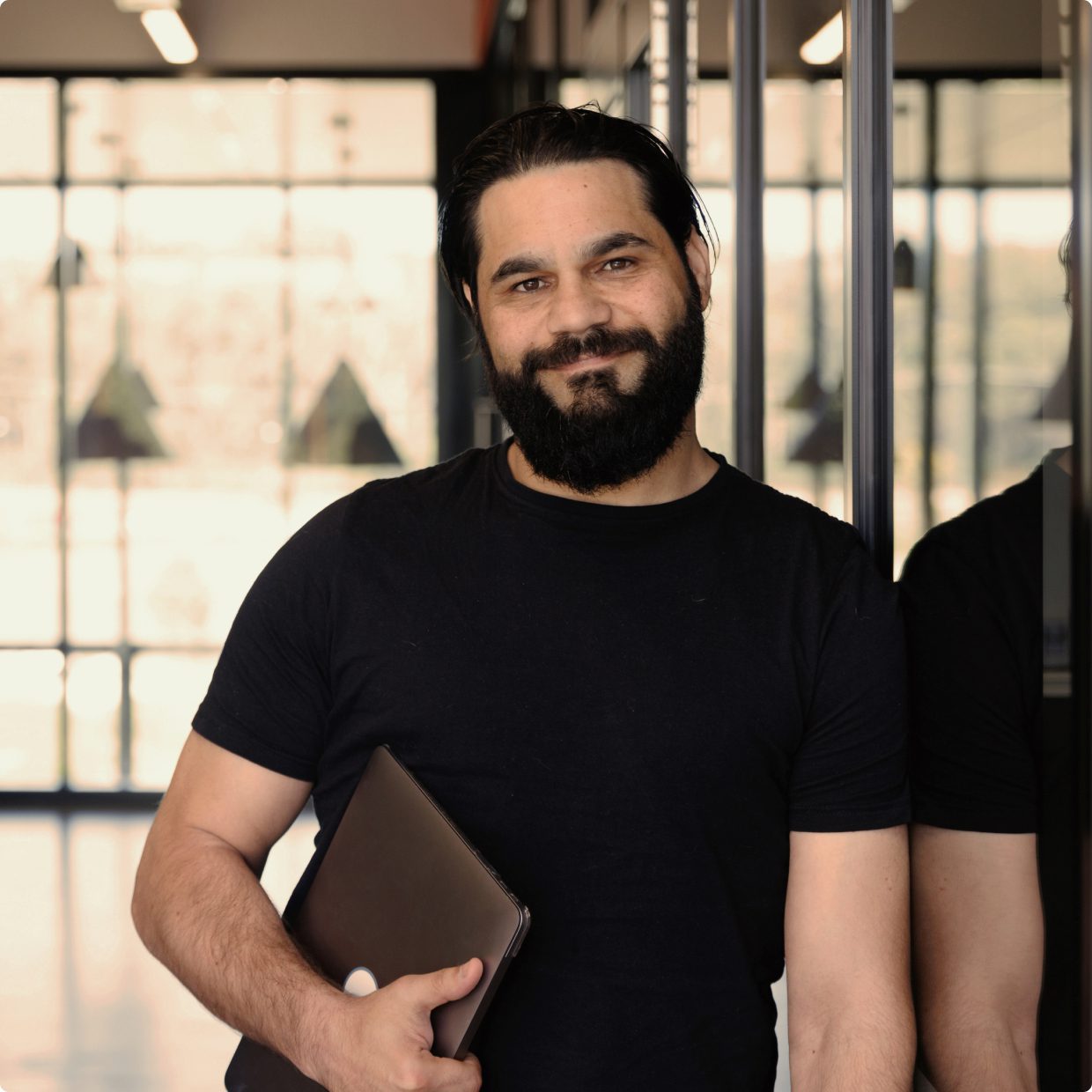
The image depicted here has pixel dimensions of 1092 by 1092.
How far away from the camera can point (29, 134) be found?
6.35 metres

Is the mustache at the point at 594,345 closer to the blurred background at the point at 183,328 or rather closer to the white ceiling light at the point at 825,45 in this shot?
the white ceiling light at the point at 825,45

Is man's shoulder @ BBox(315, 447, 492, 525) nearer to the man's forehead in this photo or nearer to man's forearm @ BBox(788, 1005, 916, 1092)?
the man's forehead

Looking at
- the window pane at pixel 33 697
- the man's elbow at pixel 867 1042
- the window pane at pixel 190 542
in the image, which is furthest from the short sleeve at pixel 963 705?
the window pane at pixel 33 697

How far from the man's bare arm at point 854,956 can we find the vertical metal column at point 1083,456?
232mm

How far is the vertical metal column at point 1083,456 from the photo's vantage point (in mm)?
→ 1121

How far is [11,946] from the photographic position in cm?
462

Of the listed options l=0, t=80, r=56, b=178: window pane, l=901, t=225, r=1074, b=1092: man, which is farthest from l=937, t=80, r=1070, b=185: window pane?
l=0, t=80, r=56, b=178: window pane

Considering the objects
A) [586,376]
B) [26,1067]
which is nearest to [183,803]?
[586,376]

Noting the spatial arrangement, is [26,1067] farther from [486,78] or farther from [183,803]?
[486,78]

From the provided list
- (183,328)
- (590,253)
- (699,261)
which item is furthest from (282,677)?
(183,328)

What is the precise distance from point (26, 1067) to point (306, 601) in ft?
9.67

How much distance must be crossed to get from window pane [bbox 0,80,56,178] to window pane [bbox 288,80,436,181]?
117cm

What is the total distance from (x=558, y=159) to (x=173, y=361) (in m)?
5.27

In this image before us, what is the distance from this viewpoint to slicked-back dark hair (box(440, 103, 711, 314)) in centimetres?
158
